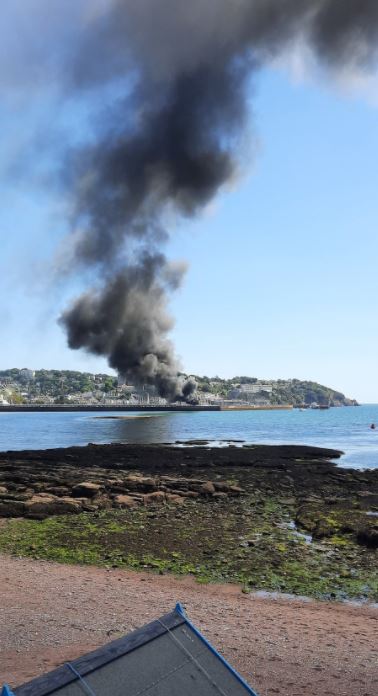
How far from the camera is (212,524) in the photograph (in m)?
20.4

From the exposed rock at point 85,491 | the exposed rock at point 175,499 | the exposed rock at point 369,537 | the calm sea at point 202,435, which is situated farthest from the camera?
the calm sea at point 202,435

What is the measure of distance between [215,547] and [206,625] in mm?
6576

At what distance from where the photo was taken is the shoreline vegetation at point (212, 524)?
14.9 meters

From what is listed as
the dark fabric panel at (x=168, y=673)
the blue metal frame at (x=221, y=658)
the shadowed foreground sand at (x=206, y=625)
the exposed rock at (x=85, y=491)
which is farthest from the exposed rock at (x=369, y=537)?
the dark fabric panel at (x=168, y=673)

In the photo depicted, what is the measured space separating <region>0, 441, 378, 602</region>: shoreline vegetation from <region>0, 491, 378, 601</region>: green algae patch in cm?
3

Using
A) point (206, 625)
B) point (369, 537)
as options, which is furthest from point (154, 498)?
point (206, 625)

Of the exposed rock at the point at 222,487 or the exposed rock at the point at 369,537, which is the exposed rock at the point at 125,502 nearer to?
the exposed rock at the point at 222,487

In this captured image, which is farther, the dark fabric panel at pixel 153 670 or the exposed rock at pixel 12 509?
the exposed rock at pixel 12 509

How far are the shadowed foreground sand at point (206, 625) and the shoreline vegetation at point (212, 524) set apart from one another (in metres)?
1.19

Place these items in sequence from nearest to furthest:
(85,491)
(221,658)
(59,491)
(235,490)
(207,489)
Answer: (221,658) < (85,491) < (59,491) < (207,489) < (235,490)

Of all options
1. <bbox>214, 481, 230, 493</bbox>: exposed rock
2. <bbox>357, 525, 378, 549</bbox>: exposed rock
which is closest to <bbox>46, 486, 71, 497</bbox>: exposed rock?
<bbox>214, 481, 230, 493</bbox>: exposed rock

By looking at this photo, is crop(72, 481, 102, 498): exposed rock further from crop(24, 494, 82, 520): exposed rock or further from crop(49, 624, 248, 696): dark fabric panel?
crop(49, 624, 248, 696): dark fabric panel

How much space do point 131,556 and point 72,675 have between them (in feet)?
43.4

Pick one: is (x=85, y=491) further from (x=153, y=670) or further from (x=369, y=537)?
(x=153, y=670)
